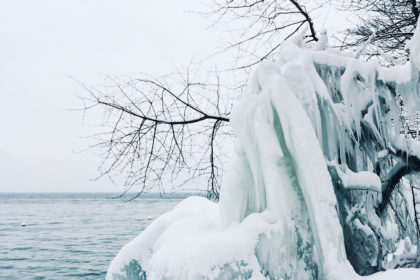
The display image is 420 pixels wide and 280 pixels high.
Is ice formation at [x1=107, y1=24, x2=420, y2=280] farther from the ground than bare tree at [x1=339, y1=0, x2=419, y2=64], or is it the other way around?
bare tree at [x1=339, y1=0, x2=419, y2=64]

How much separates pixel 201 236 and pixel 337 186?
3.63 feet

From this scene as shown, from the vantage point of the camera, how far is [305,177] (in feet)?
9.51

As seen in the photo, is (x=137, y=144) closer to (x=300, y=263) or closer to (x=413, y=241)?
(x=300, y=263)

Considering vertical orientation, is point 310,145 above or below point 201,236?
above

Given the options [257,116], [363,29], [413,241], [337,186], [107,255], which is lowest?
[107,255]

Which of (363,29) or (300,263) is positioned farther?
(363,29)

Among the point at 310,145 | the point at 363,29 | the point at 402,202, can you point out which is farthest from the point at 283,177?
the point at 363,29

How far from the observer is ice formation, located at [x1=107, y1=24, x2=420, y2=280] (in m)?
2.83

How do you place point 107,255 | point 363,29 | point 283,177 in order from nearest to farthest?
point 283,177
point 363,29
point 107,255

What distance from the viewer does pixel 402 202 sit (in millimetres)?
4234

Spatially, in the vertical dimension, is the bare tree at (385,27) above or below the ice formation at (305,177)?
above

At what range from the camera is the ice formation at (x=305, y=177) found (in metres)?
2.83

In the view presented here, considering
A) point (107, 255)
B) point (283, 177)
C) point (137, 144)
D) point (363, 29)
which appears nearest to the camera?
point (283, 177)

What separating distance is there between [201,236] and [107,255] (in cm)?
2094
